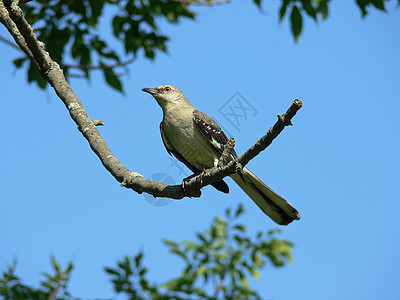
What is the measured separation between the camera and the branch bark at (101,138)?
10.4 ft

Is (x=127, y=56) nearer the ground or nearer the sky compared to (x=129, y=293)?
nearer the sky

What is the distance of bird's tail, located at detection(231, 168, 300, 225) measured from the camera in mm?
5125

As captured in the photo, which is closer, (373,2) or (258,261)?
(258,261)

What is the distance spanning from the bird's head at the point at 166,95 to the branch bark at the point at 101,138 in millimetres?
2169

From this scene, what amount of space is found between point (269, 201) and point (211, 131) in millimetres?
1160

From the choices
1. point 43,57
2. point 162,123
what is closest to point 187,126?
point 162,123

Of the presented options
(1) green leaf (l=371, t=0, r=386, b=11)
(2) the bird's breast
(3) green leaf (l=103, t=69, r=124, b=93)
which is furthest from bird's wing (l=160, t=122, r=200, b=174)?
(1) green leaf (l=371, t=0, r=386, b=11)

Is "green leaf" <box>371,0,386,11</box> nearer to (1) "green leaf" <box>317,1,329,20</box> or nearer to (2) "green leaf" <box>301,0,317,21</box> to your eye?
(1) "green leaf" <box>317,1,329,20</box>

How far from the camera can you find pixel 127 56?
616cm

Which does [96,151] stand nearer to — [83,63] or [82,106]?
[82,106]

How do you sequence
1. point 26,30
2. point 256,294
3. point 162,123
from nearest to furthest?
point 26,30 → point 256,294 → point 162,123

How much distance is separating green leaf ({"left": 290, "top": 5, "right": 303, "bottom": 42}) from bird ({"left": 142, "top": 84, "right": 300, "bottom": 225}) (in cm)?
150

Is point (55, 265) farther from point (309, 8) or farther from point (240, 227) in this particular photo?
point (309, 8)

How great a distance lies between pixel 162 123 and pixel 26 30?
2.64 meters
